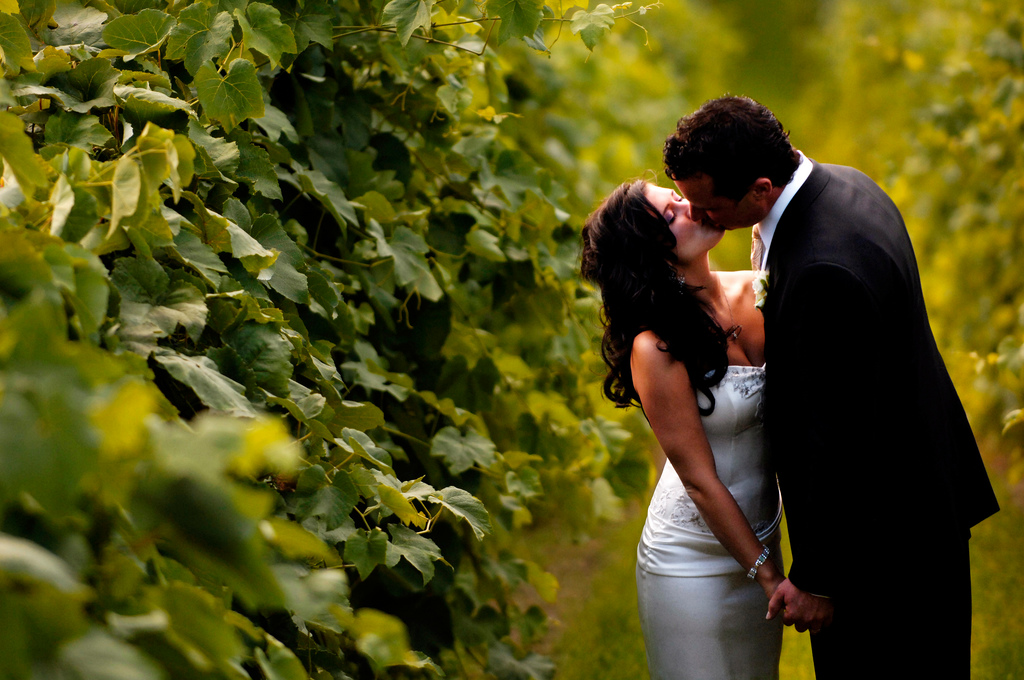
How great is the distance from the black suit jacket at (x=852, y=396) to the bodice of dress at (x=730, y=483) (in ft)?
0.29

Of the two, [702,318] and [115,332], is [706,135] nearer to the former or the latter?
[702,318]

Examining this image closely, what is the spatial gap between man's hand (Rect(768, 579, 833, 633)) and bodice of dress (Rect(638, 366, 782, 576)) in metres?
0.18

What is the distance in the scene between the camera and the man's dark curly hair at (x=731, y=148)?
1.75 m

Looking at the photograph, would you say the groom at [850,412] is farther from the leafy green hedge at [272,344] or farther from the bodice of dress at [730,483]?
the leafy green hedge at [272,344]

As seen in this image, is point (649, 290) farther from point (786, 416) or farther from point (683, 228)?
point (786, 416)

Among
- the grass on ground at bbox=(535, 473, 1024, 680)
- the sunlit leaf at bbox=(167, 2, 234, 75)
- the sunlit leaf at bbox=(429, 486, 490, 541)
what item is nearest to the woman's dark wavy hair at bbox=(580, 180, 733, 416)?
the sunlit leaf at bbox=(429, 486, 490, 541)

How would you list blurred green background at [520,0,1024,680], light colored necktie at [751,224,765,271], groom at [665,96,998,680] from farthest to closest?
blurred green background at [520,0,1024,680], light colored necktie at [751,224,765,271], groom at [665,96,998,680]

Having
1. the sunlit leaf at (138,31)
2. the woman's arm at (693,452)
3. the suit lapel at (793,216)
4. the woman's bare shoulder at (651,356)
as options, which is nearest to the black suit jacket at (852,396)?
the suit lapel at (793,216)

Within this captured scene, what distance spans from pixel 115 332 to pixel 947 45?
658 centimetres

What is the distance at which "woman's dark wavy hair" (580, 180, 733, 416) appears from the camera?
187 cm

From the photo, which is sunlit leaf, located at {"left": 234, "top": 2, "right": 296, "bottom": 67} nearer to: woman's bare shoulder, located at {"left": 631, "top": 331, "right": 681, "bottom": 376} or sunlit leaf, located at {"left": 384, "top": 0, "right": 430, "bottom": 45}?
sunlit leaf, located at {"left": 384, "top": 0, "right": 430, "bottom": 45}

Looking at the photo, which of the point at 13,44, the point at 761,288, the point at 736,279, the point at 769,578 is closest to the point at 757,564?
the point at 769,578

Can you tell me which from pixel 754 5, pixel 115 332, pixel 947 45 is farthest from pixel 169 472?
pixel 754 5

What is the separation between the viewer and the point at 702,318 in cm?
189
